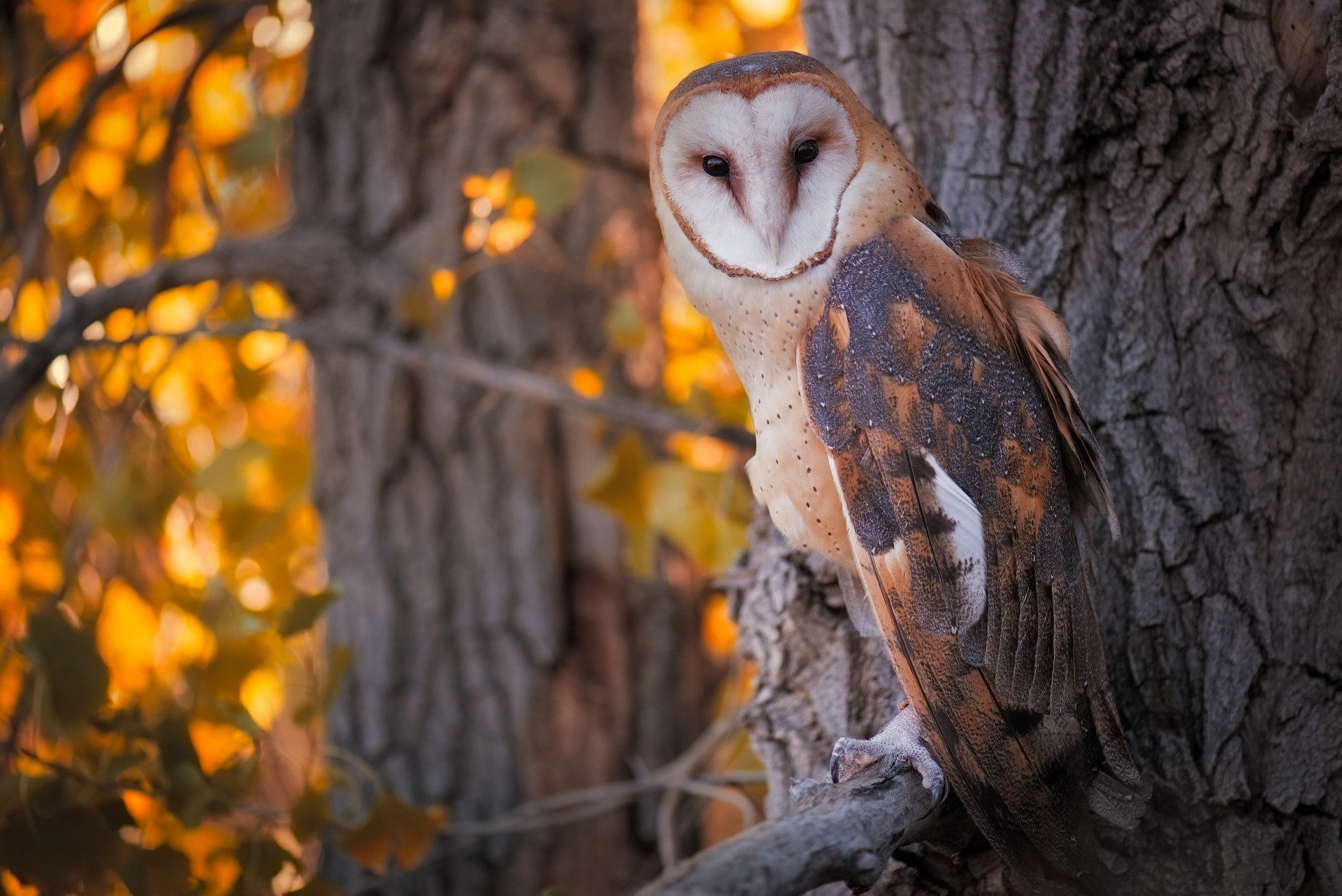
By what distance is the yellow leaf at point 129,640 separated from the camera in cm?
203

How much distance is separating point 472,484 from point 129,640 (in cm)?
79

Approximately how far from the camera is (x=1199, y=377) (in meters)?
1.11

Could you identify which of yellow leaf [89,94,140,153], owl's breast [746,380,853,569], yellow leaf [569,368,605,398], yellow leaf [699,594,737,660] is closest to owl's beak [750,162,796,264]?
owl's breast [746,380,853,569]

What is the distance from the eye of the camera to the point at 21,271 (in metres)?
1.75

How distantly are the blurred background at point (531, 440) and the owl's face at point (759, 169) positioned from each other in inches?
13.6

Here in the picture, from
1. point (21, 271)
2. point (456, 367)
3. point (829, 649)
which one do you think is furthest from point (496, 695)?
point (21, 271)

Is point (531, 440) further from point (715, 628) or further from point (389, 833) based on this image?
point (389, 833)

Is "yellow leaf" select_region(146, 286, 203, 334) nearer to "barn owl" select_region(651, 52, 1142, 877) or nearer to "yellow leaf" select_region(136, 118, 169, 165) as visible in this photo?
"yellow leaf" select_region(136, 118, 169, 165)

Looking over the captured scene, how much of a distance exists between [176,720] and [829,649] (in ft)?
2.80

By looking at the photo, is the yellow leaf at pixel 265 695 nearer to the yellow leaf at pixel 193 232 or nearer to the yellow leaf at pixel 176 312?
the yellow leaf at pixel 176 312

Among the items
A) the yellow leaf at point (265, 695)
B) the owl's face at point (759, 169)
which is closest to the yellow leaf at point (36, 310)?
the yellow leaf at point (265, 695)

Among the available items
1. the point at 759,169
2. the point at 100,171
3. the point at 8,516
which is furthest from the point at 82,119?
the point at 759,169

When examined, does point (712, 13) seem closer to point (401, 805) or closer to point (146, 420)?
point (146, 420)

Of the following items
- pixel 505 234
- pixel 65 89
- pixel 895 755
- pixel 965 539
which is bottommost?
pixel 895 755
